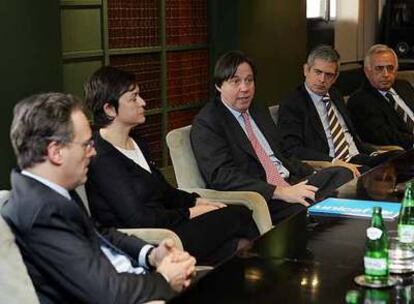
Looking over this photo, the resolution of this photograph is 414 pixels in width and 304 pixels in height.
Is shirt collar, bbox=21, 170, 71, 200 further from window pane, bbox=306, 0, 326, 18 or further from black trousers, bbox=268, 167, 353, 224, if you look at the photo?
window pane, bbox=306, 0, 326, 18

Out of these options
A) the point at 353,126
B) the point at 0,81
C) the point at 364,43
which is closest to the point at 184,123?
the point at 353,126

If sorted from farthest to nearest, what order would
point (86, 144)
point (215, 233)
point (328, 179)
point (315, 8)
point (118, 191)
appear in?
point (315, 8), point (328, 179), point (215, 233), point (118, 191), point (86, 144)

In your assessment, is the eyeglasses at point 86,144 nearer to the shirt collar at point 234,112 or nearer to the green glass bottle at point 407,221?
the green glass bottle at point 407,221

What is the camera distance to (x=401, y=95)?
5719mm

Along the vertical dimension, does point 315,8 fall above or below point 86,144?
above

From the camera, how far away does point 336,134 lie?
495 cm

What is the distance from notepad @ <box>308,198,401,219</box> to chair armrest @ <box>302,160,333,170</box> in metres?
1.49

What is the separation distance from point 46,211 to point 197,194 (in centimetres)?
164

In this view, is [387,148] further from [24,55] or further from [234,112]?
[24,55]

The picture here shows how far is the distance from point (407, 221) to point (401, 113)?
11.1 feet

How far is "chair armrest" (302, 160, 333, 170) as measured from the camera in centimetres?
455

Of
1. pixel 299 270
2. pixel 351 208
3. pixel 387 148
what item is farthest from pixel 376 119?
pixel 299 270

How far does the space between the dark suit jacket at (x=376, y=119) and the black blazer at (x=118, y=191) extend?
8.25 feet

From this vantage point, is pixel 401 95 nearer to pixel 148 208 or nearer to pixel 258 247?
pixel 148 208
